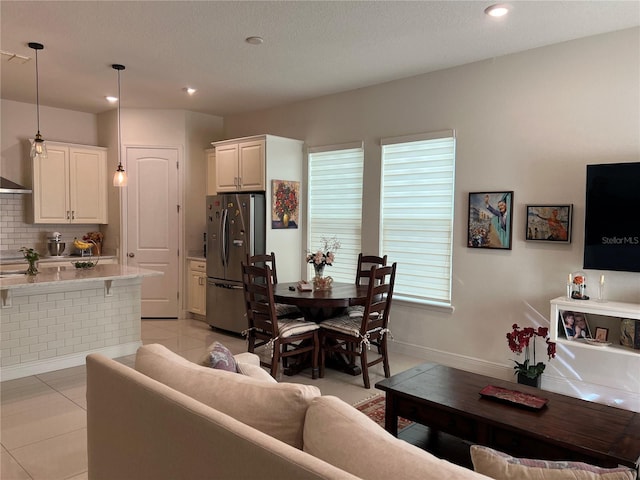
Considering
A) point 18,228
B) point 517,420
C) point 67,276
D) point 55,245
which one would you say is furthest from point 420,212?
point 18,228

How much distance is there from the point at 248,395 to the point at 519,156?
3.41 meters

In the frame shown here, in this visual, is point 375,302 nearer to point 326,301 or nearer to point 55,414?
point 326,301

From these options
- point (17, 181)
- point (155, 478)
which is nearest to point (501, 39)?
point (155, 478)

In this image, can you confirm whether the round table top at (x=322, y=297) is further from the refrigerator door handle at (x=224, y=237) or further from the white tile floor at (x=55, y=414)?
the refrigerator door handle at (x=224, y=237)

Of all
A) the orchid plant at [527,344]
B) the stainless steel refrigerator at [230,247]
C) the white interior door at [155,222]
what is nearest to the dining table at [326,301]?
the stainless steel refrigerator at [230,247]

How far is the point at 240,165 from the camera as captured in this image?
563cm

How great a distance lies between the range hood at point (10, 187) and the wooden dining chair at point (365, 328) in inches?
169

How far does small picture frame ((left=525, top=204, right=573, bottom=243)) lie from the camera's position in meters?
3.67

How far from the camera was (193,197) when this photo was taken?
21.3ft

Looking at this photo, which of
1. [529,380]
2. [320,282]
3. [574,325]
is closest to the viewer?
[574,325]

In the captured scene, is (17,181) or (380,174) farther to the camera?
(17,181)

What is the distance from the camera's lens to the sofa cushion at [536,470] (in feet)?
3.21

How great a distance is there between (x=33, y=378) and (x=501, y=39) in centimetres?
496

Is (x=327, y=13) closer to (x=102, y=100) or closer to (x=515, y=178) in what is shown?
(x=515, y=178)
